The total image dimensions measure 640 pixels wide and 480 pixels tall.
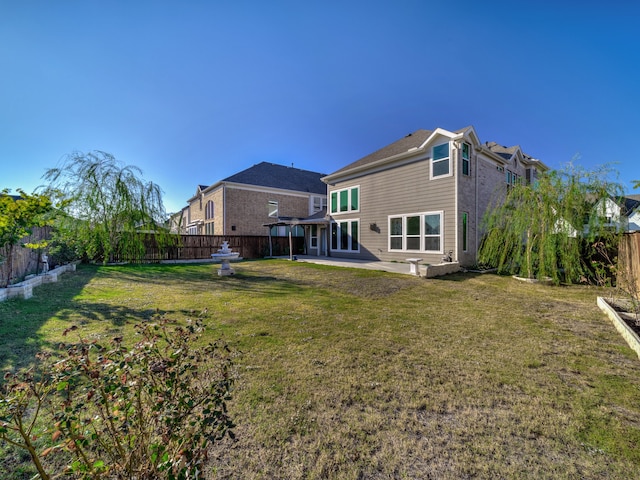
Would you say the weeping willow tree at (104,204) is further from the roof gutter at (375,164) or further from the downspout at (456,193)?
the downspout at (456,193)

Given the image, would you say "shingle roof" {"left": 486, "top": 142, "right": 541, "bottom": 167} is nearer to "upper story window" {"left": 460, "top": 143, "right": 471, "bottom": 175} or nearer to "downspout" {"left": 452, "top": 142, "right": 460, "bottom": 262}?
"upper story window" {"left": 460, "top": 143, "right": 471, "bottom": 175}

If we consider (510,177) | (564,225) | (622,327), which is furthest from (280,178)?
(622,327)

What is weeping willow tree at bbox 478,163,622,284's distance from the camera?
757 centimetres

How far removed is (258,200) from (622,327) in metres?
20.1

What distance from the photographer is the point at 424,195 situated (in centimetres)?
1177

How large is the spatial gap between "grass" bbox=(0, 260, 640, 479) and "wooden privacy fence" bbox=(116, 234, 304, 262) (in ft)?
32.2

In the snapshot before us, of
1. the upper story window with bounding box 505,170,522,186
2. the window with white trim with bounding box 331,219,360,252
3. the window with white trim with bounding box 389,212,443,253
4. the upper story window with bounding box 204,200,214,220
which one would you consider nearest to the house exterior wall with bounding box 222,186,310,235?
the upper story window with bounding box 204,200,214,220

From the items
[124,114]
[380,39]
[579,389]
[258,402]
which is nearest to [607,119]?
[380,39]

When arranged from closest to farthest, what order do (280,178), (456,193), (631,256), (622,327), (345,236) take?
(622,327) < (631,256) < (456,193) < (345,236) < (280,178)

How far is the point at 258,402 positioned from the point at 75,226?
45.3 ft

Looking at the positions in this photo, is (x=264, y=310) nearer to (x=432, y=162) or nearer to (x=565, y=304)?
(x=565, y=304)

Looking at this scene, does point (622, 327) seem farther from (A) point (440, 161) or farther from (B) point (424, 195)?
(A) point (440, 161)

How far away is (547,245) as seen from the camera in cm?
784

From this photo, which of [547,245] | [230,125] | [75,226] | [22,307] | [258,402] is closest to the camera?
[258,402]
